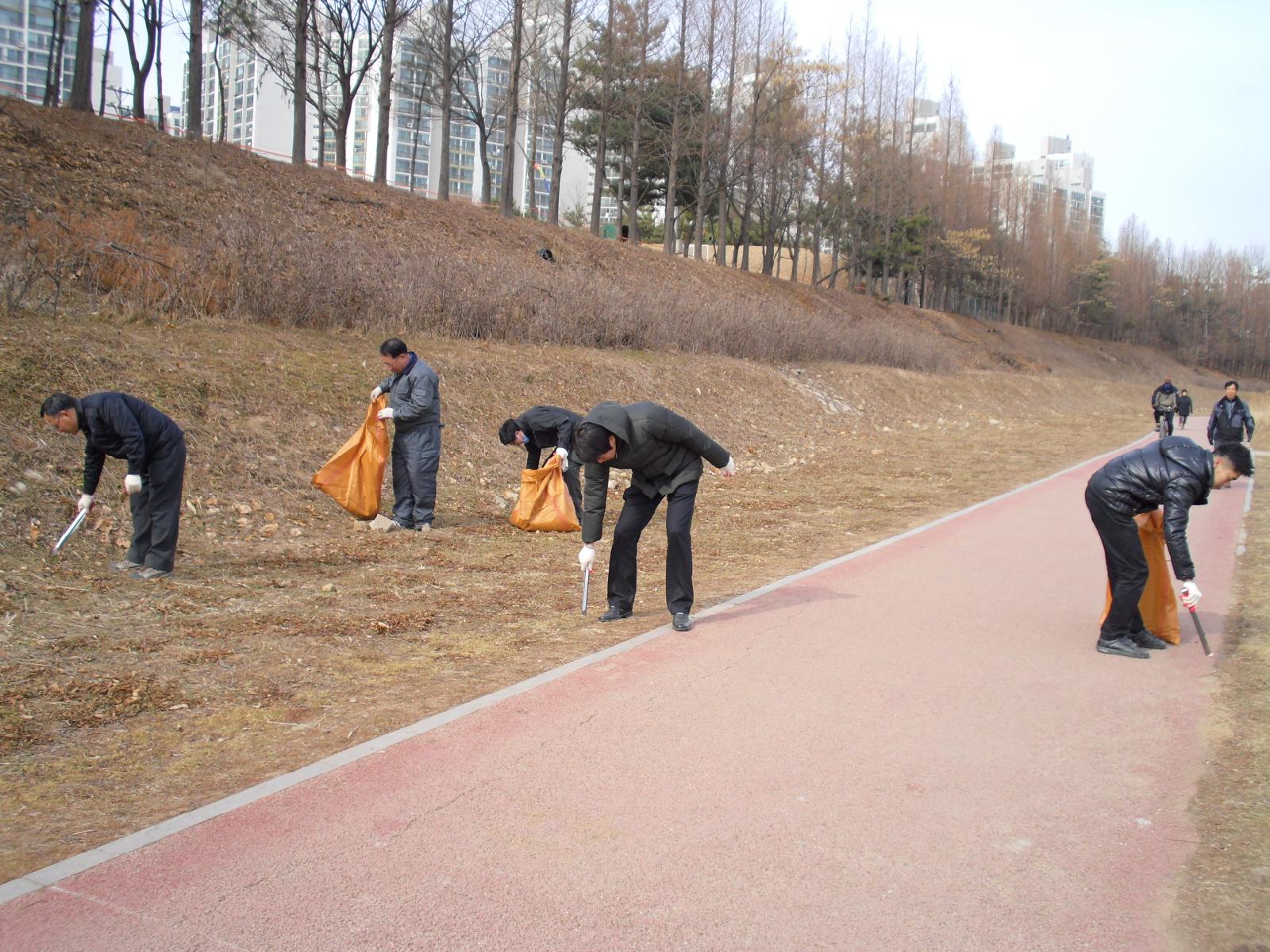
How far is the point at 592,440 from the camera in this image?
22.4 feet

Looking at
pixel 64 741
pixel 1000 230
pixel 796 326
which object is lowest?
pixel 64 741

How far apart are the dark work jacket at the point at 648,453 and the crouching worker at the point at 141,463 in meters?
3.18

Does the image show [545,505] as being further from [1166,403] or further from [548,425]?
[1166,403]

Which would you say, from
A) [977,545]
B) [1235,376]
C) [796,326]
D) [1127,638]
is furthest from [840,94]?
[1235,376]

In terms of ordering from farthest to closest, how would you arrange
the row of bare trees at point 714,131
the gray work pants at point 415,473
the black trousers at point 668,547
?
the row of bare trees at point 714,131 → the gray work pants at point 415,473 → the black trousers at point 668,547

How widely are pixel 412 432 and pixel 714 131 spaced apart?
37882 millimetres

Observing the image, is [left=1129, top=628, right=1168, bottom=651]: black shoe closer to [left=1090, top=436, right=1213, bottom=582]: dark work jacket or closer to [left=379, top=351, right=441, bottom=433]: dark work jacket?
[left=1090, top=436, right=1213, bottom=582]: dark work jacket

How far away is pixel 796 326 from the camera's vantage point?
101ft

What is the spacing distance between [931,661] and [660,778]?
266 centimetres

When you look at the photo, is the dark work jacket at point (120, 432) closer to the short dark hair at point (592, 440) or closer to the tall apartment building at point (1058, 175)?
the short dark hair at point (592, 440)

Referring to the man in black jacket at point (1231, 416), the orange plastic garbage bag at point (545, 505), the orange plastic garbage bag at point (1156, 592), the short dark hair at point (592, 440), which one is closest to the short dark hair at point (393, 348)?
the orange plastic garbage bag at point (545, 505)

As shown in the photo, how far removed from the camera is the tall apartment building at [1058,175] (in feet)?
277

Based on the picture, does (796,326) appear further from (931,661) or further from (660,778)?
(660,778)

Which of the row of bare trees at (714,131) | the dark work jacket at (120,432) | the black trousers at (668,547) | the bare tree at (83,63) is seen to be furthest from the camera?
the row of bare trees at (714,131)
